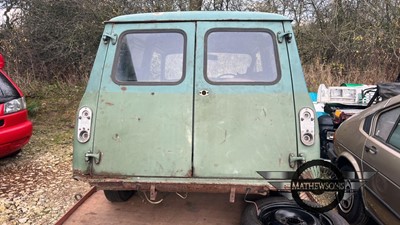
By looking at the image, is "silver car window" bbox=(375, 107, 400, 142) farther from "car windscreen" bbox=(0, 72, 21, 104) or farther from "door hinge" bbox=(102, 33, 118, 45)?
"car windscreen" bbox=(0, 72, 21, 104)

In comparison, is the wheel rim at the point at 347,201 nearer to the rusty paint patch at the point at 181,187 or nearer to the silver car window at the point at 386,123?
the silver car window at the point at 386,123

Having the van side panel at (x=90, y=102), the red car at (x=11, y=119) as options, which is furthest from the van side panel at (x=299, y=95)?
the red car at (x=11, y=119)

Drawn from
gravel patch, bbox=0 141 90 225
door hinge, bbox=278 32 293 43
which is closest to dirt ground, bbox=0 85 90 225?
gravel patch, bbox=0 141 90 225

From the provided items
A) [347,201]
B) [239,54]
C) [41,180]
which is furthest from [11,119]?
[347,201]

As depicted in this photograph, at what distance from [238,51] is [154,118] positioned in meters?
0.99

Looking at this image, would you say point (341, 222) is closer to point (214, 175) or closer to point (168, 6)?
point (214, 175)

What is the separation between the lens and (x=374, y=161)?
307 centimetres

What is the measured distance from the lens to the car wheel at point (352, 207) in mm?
3387

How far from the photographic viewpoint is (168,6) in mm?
10242

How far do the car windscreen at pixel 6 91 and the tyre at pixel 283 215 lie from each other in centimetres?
373

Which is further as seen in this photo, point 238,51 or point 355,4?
point 355,4

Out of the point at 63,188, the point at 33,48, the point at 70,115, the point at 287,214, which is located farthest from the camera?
the point at 33,48

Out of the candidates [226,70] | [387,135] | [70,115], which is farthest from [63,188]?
[70,115]

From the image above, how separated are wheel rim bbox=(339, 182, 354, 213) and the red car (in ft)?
14.3
